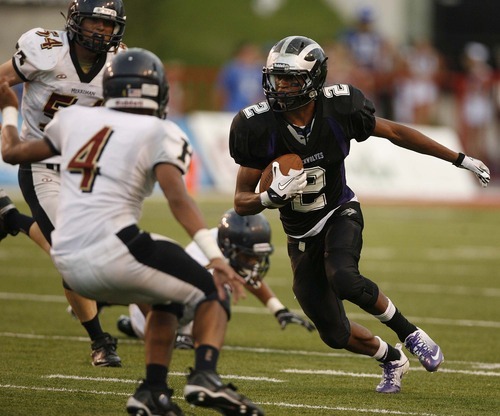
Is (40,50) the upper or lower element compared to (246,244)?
upper

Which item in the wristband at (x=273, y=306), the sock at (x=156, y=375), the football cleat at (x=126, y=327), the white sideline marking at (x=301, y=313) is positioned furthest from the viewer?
the white sideline marking at (x=301, y=313)

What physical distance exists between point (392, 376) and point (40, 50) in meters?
2.48

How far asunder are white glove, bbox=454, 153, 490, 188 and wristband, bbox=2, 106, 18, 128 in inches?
91.0

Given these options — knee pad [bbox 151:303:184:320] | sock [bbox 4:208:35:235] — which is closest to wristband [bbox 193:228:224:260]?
knee pad [bbox 151:303:184:320]

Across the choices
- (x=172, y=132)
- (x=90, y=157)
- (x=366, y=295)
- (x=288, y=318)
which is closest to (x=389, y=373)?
(x=366, y=295)

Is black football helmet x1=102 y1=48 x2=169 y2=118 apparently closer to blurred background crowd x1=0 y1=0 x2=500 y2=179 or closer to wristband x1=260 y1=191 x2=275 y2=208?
wristband x1=260 y1=191 x2=275 y2=208

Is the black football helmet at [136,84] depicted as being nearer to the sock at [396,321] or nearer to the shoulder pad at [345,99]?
the shoulder pad at [345,99]

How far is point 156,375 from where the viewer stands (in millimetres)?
4723

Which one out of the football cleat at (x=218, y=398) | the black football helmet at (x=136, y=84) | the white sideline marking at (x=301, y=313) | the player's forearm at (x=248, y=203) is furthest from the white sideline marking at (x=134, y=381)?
the white sideline marking at (x=301, y=313)

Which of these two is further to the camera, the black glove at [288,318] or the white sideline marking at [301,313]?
the white sideline marking at [301,313]

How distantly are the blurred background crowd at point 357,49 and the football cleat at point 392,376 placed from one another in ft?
40.5

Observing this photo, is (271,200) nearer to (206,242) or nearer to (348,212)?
(348,212)

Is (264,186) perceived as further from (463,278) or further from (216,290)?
(463,278)

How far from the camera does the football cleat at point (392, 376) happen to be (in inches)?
228
